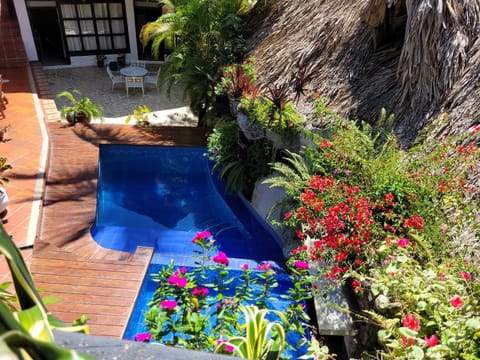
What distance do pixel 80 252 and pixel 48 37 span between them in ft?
45.4

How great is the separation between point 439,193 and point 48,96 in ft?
37.0

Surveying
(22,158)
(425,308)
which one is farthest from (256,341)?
(22,158)

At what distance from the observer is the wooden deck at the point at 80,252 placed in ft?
18.7

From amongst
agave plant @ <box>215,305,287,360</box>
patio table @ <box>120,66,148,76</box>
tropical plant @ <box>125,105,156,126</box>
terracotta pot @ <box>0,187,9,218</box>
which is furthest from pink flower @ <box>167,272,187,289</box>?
patio table @ <box>120,66,148,76</box>

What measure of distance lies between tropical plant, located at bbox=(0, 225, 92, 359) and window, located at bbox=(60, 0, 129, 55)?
15985 millimetres

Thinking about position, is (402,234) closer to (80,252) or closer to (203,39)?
(80,252)

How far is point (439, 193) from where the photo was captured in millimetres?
4426

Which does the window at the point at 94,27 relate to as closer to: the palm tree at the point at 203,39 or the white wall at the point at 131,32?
the white wall at the point at 131,32

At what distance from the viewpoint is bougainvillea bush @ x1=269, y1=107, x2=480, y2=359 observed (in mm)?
3098

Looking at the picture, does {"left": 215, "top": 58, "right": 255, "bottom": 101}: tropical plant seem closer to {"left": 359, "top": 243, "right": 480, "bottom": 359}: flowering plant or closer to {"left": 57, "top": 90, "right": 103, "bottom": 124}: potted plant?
{"left": 57, "top": 90, "right": 103, "bottom": 124}: potted plant

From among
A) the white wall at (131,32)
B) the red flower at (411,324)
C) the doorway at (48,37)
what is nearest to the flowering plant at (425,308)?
the red flower at (411,324)

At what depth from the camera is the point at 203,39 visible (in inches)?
393

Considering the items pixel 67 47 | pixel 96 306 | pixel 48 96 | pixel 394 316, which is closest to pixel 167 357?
pixel 394 316

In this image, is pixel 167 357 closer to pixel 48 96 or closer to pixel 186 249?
pixel 186 249
